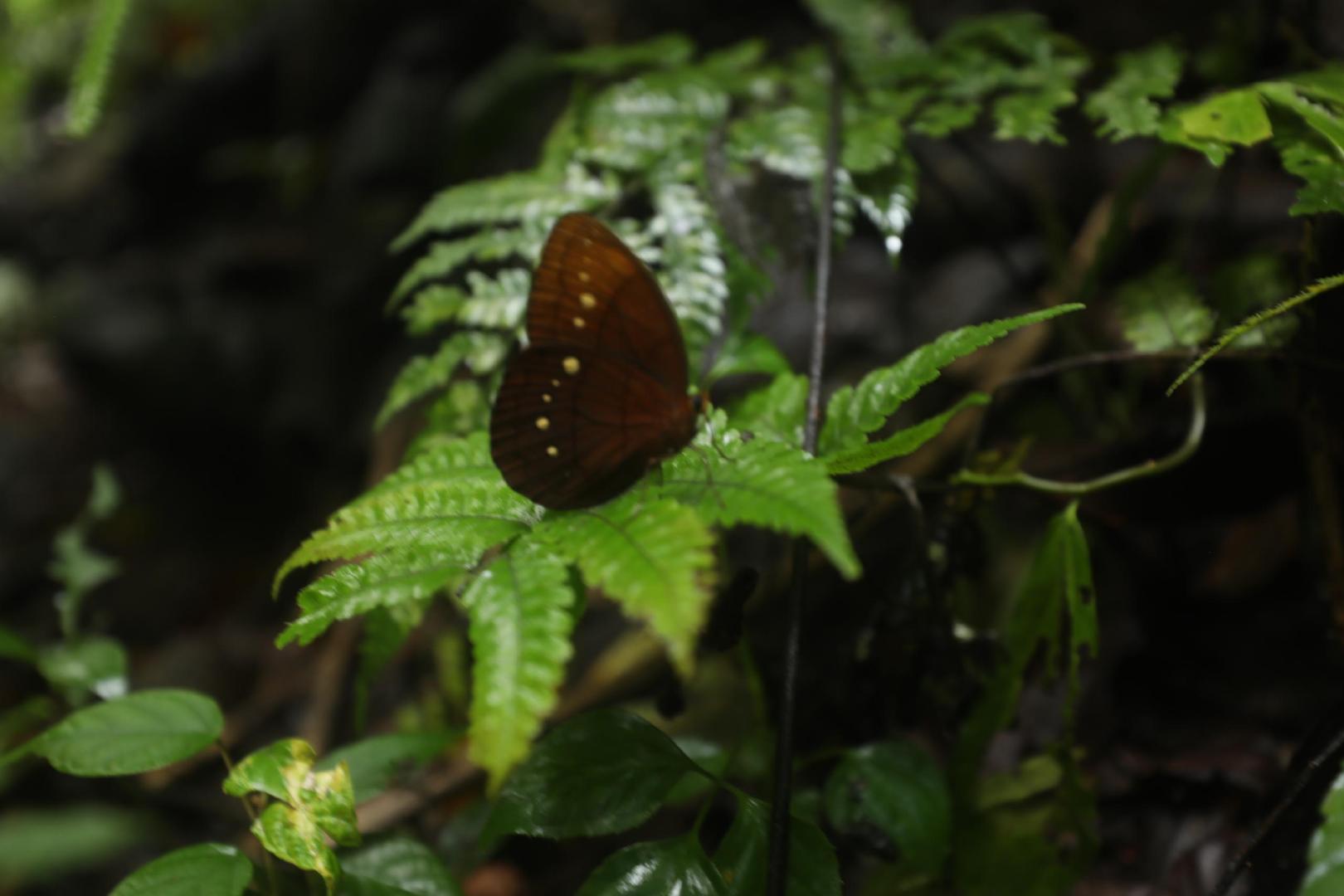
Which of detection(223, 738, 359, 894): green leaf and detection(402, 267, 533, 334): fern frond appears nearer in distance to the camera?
detection(223, 738, 359, 894): green leaf

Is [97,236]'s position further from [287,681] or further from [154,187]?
[287,681]

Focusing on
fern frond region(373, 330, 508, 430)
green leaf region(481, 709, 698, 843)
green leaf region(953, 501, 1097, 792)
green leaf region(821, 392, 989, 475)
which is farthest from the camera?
fern frond region(373, 330, 508, 430)

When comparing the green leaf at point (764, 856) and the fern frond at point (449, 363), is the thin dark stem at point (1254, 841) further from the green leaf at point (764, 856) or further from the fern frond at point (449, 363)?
the fern frond at point (449, 363)

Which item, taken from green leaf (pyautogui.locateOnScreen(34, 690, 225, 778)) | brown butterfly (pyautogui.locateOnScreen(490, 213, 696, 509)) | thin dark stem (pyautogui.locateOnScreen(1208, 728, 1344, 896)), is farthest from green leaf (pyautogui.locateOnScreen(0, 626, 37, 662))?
thin dark stem (pyautogui.locateOnScreen(1208, 728, 1344, 896))

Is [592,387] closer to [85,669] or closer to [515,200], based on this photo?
[515,200]

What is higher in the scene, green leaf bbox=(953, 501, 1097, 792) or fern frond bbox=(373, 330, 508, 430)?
fern frond bbox=(373, 330, 508, 430)

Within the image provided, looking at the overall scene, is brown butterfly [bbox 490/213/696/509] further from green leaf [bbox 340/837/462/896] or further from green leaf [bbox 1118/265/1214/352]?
green leaf [bbox 1118/265/1214/352]
